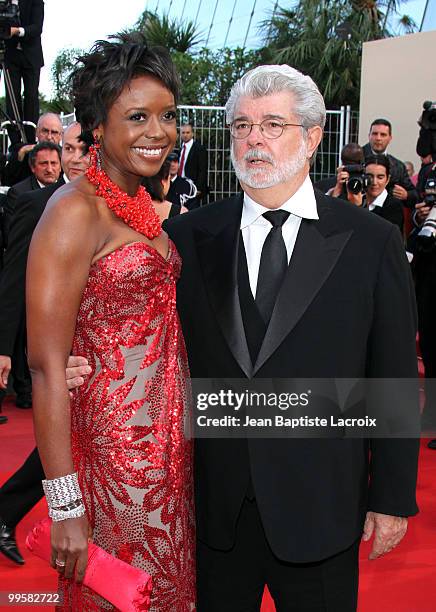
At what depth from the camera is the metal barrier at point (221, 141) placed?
36.0 feet

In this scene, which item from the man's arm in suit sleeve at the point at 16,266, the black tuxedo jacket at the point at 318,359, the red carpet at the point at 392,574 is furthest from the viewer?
the man's arm in suit sleeve at the point at 16,266

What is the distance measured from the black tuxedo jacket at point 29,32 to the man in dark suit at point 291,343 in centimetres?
666

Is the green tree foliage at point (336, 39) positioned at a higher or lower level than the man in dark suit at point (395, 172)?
higher

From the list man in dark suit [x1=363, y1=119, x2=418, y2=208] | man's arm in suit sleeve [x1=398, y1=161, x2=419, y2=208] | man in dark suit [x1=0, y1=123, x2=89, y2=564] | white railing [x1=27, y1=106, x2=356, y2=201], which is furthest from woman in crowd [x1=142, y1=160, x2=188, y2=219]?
white railing [x1=27, y1=106, x2=356, y2=201]

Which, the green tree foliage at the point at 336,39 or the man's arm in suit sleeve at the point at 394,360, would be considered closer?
the man's arm in suit sleeve at the point at 394,360

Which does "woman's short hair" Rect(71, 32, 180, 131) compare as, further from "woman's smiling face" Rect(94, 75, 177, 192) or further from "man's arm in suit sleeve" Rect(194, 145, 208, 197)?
"man's arm in suit sleeve" Rect(194, 145, 208, 197)

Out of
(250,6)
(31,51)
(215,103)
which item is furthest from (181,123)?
(250,6)

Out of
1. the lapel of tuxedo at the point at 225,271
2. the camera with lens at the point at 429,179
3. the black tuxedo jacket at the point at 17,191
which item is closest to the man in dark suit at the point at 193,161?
the black tuxedo jacket at the point at 17,191

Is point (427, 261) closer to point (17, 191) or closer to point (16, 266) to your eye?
point (16, 266)

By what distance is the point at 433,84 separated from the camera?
1156cm

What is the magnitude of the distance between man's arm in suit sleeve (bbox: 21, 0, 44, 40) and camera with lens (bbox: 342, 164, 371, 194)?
4.01m

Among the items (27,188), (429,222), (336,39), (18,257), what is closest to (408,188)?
(429,222)

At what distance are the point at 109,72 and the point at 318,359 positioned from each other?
839mm

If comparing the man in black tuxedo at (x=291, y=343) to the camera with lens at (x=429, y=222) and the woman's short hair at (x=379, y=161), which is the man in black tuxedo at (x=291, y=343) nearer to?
the camera with lens at (x=429, y=222)
